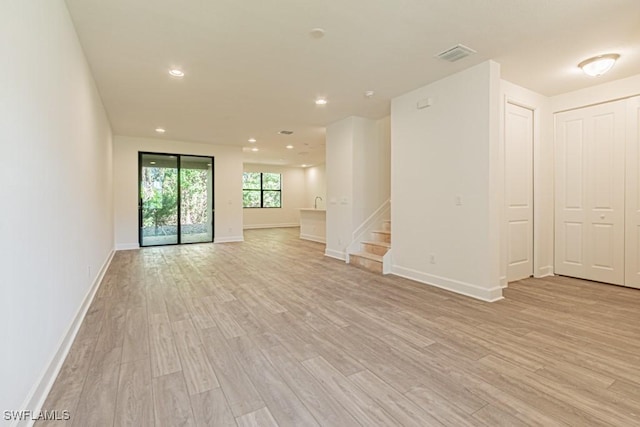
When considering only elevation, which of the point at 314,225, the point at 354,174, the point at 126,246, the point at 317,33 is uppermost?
the point at 317,33

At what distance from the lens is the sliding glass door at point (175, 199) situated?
24.2 feet

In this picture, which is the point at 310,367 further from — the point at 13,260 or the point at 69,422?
the point at 13,260

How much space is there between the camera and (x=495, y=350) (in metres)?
2.23

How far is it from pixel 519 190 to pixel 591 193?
3.31 ft

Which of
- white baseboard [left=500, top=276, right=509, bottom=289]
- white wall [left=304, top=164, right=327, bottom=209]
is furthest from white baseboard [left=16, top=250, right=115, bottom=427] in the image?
white wall [left=304, top=164, right=327, bottom=209]

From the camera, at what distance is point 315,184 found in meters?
12.9

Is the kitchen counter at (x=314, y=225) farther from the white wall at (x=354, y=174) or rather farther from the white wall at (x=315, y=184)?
the white wall at (x=315, y=184)

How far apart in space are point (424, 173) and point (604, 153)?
249 cm

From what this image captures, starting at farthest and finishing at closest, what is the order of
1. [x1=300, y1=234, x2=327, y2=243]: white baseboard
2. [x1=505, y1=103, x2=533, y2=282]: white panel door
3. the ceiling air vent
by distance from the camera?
[x1=300, y1=234, x2=327, y2=243]: white baseboard
[x1=505, y1=103, x2=533, y2=282]: white panel door
the ceiling air vent

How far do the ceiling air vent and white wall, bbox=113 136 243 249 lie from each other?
6438 mm

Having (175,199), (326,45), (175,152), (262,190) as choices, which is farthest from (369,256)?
(262,190)

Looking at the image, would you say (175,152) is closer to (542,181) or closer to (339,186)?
(339,186)

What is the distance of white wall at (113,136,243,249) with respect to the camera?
7.02 m

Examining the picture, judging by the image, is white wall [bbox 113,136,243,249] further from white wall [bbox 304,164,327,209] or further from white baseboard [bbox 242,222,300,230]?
white wall [bbox 304,164,327,209]
